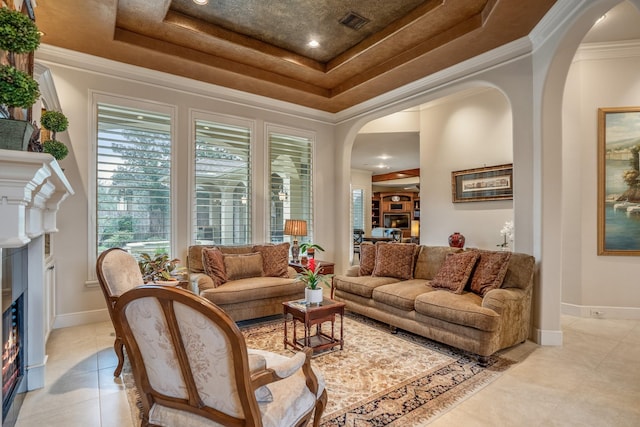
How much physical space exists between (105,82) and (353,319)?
13.9ft

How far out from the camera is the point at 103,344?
3.29 m

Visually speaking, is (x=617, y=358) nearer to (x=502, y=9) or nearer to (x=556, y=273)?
(x=556, y=273)

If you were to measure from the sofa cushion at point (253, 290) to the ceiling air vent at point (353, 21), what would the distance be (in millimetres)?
3101

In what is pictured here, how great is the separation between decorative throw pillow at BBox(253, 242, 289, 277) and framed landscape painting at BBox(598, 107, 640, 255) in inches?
160

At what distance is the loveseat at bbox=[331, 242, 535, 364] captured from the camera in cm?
288

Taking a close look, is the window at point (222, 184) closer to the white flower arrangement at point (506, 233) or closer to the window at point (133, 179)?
the window at point (133, 179)

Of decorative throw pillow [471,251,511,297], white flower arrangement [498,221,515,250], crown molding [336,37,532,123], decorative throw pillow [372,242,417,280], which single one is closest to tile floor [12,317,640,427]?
decorative throw pillow [471,251,511,297]

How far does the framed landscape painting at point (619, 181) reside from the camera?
408 cm

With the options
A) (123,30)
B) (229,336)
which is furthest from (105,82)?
(229,336)

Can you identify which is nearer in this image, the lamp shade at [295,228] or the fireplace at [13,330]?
the fireplace at [13,330]

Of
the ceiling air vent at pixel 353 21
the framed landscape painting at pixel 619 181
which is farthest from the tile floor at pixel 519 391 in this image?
the ceiling air vent at pixel 353 21

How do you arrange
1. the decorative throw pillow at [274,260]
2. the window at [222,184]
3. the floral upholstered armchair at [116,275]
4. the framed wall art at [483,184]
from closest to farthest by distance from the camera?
the floral upholstered armchair at [116,275] → the decorative throw pillow at [274,260] → the window at [222,184] → the framed wall art at [483,184]

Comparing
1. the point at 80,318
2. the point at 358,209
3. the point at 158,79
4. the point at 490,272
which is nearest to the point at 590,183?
the point at 490,272

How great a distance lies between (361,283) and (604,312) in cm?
311
